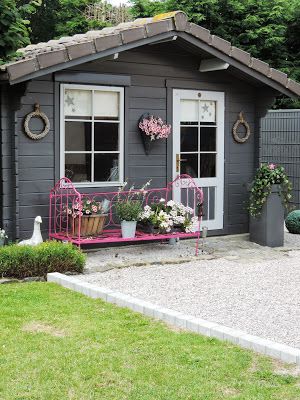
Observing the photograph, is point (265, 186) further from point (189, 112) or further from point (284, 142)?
point (284, 142)

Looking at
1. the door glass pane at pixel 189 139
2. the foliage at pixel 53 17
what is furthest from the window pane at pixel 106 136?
the foliage at pixel 53 17

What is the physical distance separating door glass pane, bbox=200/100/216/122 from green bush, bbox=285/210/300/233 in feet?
7.58

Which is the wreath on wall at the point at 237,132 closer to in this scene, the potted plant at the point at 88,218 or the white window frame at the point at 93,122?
the white window frame at the point at 93,122

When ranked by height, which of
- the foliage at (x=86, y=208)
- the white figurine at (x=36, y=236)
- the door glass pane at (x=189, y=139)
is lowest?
the white figurine at (x=36, y=236)

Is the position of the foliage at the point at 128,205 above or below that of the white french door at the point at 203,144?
below

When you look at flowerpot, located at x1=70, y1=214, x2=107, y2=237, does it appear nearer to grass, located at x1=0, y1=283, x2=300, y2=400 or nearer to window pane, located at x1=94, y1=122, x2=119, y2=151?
window pane, located at x1=94, y1=122, x2=119, y2=151

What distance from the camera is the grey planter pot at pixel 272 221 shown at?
10.2 m

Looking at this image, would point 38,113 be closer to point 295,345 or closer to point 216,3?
point 295,345

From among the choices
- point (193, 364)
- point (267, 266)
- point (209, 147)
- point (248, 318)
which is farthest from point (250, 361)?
point (209, 147)

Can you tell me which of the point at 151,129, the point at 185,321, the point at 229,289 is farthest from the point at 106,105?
the point at 185,321

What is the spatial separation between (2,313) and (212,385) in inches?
94.6

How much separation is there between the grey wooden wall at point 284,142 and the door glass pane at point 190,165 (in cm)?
325

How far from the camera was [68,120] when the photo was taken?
9422 millimetres

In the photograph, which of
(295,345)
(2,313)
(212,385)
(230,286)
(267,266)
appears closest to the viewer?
(212,385)
